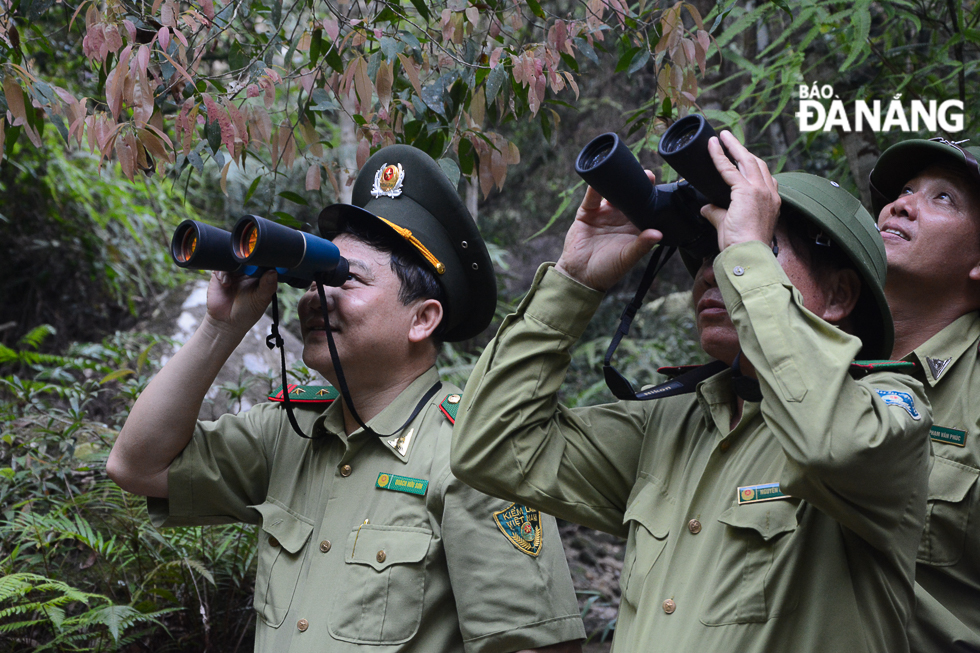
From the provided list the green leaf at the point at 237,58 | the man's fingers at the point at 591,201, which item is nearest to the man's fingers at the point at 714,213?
the man's fingers at the point at 591,201

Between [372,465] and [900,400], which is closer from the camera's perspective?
[900,400]

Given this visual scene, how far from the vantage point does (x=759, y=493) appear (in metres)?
1.56

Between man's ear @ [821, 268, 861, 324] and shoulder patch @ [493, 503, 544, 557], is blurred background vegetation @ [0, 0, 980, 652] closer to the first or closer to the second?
man's ear @ [821, 268, 861, 324]

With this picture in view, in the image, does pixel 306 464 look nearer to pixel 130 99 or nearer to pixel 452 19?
pixel 130 99

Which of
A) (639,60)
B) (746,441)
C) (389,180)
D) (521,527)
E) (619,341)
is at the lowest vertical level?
(521,527)

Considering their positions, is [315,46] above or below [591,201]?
above

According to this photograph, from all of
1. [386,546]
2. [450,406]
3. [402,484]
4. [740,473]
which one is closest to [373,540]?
[386,546]

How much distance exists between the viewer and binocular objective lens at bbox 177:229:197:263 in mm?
2160

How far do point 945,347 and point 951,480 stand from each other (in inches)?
15.8

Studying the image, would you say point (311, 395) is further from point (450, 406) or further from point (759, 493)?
point (759, 493)

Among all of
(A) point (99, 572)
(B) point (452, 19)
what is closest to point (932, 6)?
(B) point (452, 19)

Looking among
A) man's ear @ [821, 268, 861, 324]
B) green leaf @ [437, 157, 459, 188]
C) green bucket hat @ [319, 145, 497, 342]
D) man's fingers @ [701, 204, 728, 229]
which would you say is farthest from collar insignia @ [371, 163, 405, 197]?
man's ear @ [821, 268, 861, 324]

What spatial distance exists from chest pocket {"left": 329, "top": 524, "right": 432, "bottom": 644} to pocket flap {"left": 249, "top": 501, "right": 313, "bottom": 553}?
0.18 metres

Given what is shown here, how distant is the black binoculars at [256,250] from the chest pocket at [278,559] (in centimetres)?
65
